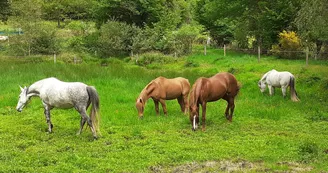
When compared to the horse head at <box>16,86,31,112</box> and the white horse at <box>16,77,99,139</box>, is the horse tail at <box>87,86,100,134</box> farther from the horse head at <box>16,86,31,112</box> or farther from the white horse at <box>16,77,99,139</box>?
the horse head at <box>16,86,31,112</box>

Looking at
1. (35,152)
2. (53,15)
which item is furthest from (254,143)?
(53,15)

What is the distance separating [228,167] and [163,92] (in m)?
5.11

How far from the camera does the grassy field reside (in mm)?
8008

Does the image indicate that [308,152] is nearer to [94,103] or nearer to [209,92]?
[209,92]

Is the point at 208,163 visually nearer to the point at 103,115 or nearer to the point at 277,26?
the point at 103,115

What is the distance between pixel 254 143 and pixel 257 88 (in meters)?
8.23

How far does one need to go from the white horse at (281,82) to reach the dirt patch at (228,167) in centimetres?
695

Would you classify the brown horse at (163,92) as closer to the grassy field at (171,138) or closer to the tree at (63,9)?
the grassy field at (171,138)

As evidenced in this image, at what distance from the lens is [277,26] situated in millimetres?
29531

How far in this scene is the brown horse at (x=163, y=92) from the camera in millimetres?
12206

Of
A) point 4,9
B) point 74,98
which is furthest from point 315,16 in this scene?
point 4,9

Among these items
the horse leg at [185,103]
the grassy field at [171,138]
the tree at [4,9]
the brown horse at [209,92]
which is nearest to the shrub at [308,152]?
the grassy field at [171,138]

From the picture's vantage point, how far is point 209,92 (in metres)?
11.2

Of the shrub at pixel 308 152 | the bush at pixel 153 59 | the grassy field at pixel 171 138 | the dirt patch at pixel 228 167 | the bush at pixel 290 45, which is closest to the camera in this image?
the dirt patch at pixel 228 167
